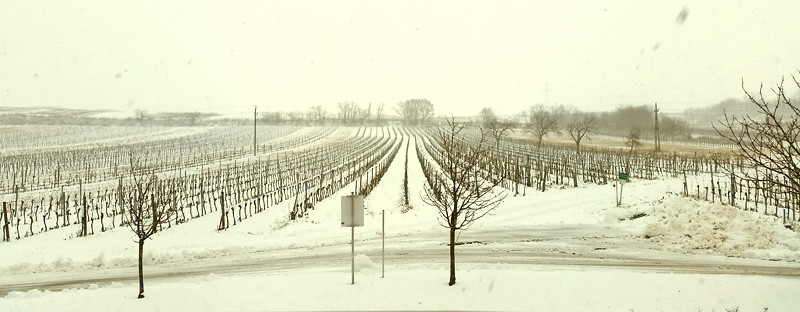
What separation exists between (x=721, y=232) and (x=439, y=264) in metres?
11.2

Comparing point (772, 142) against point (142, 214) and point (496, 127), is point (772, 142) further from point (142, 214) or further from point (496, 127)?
point (496, 127)

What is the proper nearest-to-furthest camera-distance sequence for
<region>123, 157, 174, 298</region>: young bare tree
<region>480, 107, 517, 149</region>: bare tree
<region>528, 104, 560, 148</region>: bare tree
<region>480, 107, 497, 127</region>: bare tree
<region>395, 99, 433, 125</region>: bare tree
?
<region>123, 157, 174, 298</region>: young bare tree
<region>480, 107, 517, 149</region>: bare tree
<region>528, 104, 560, 148</region>: bare tree
<region>480, 107, 497, 127</region>: bare tree
<region>395, 99, 433, 125</region>: bare tree

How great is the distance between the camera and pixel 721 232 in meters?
19.3

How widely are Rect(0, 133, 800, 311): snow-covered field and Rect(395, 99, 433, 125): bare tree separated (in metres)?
155

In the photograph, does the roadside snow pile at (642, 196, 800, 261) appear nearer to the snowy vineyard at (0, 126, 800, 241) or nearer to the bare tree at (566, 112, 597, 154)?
the snowy vineyard at (0, 126, 800, 241)

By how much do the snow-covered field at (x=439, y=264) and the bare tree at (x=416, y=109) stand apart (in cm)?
15523

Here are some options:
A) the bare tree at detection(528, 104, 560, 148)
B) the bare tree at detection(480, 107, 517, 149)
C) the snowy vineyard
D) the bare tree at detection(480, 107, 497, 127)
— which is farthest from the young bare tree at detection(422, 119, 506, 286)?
the bare tree at detection(480, 107, 497, 127)

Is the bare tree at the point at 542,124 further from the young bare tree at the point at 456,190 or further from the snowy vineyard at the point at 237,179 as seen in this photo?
the young bare tree at the point at 456,190

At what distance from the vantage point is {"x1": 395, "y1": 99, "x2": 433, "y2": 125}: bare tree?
183 metres

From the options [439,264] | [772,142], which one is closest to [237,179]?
[439,264]

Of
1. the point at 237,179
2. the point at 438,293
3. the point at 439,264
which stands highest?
the point at 237,179

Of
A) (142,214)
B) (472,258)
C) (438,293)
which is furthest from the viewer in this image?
(472,258)

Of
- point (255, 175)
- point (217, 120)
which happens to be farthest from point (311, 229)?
point (217, 120)

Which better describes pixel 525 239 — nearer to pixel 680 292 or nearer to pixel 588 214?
pixel 588 214
